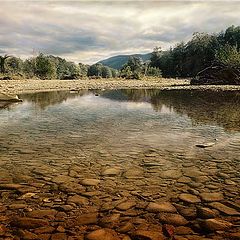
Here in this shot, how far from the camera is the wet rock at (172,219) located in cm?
431

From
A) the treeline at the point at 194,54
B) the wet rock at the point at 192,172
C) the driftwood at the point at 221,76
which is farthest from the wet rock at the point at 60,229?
the treeline at the point at 194,54

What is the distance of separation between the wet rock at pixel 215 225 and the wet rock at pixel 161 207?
1.72 ft

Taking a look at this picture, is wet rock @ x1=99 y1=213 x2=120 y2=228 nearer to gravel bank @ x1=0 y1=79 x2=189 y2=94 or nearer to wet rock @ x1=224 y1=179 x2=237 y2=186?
wet rock @ x1=224 y1=179 x2=237 y2=186

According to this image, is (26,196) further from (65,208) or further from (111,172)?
(111,172)

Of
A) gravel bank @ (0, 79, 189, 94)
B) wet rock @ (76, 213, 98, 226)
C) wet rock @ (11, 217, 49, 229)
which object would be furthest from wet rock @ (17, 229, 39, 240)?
gravel bank @ (0, 79, 189, 94)

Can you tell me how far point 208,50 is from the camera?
92.0 meters

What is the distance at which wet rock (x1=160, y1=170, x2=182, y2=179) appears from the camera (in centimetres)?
609

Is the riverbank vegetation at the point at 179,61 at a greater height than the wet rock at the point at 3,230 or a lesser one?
greater

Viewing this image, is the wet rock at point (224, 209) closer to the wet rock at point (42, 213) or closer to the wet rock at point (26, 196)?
the wet rock at point (42, 213)

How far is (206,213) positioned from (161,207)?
66 centimetres

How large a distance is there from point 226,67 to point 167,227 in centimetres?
4430

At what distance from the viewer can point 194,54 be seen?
98062 mm

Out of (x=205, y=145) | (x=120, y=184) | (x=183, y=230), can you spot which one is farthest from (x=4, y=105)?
(x=183, y=230)

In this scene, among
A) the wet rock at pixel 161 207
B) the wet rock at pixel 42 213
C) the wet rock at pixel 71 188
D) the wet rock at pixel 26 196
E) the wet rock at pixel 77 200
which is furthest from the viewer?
the wet rock at pixel 71 188
